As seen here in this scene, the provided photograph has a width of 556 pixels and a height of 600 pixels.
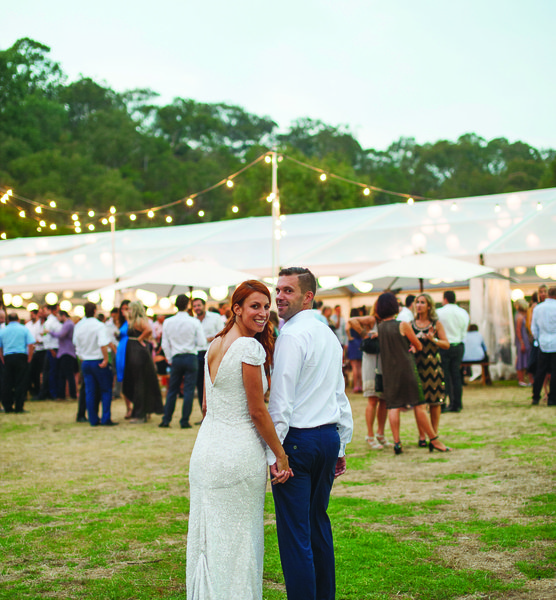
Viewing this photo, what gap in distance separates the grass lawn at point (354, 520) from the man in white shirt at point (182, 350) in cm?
135

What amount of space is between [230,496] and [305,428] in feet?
1.35

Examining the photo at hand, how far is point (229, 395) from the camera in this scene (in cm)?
295

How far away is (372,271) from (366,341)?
5750mm

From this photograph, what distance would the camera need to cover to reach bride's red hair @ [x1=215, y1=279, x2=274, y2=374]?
9.91ft

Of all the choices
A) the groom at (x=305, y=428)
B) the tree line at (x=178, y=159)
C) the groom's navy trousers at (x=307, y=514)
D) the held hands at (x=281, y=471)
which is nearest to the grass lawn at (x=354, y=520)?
the groom's navy trousers at (x=307, y=514)

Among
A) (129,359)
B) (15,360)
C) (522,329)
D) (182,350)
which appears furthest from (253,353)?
(522,329)

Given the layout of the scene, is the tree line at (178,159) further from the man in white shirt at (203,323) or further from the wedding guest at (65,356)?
the man in white shirt at (203,323)

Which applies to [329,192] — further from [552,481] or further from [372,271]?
[552,481]

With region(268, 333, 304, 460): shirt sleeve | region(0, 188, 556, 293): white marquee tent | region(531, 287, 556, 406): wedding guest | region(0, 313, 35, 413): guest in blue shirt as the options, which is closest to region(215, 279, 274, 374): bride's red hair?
region(268, 333, 304, 460): shirt sleeve

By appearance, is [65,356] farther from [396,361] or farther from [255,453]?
[255,453]

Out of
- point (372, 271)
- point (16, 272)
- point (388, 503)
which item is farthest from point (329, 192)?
point (388, 503)

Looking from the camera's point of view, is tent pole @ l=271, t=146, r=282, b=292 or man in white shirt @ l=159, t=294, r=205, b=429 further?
tent pole @ l=271, t=146, r=282, b=292

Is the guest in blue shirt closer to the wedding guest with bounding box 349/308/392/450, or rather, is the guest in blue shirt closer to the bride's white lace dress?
the wedding guest with bounding box 349/308/392/450

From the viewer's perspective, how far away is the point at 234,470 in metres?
2.93
